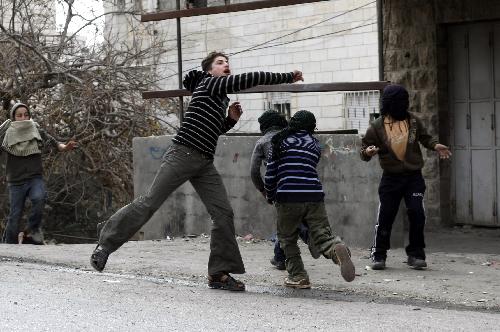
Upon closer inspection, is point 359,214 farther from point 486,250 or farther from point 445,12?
point 445,12

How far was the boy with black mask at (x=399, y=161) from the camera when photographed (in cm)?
902

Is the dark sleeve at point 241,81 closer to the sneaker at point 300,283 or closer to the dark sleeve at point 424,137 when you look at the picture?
the sneaker at point 300,283

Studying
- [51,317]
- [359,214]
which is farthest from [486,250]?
[51,317]

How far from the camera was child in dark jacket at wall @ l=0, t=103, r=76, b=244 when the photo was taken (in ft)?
39.6

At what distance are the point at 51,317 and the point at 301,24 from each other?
54.0 ft

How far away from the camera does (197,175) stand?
8.23 metres

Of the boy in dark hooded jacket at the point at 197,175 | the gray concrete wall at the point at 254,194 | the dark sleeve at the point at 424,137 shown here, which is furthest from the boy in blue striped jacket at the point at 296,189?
the gray concrete wall at the point at 254,194

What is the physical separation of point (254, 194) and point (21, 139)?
2855 millimetres

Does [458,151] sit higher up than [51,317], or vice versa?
[458,151]

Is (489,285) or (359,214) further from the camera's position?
(359,214)

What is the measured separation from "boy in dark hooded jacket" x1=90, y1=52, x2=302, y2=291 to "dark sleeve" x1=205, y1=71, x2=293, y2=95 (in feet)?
0.04

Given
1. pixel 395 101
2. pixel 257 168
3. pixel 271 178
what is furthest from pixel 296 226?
pixel 395 101

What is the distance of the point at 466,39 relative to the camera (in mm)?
11719

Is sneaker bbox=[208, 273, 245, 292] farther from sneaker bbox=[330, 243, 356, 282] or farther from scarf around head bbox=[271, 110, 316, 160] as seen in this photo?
scarf around head bbox=[271, 110, 316, 160]
